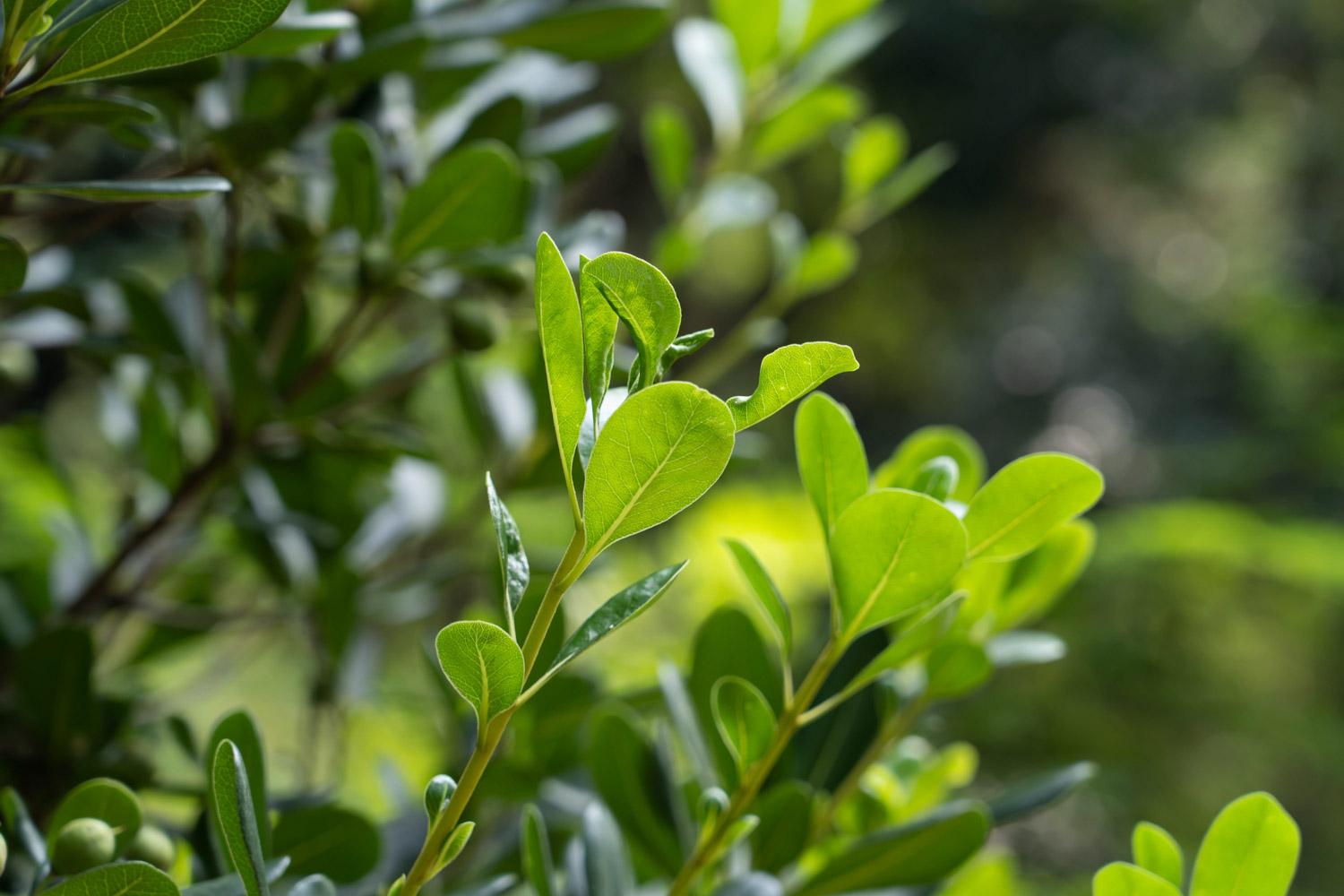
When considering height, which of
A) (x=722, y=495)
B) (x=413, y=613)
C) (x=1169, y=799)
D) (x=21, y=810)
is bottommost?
(x=1169, y=799)

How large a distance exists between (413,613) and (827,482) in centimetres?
33

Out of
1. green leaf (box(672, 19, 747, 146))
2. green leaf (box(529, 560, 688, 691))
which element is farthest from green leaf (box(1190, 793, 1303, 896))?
green leaf (box(672, 19, 747, 146))

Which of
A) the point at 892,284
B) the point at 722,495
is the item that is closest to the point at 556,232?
the point at 722,495

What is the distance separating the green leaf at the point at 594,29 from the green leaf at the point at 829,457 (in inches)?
7.4

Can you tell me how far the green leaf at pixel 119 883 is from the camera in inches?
7.1

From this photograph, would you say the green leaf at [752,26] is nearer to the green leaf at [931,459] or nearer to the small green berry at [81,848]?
the green leaf at [931,459]

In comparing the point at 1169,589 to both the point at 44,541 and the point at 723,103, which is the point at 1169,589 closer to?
the point at 723,103

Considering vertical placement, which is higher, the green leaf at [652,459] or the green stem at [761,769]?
the green leaf at [652,459]

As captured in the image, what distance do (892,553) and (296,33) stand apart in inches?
8.0

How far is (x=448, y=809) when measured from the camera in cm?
18

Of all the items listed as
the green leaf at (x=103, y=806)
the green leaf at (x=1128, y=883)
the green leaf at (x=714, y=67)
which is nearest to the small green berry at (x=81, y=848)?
the green leaf at (x=103, y=806)

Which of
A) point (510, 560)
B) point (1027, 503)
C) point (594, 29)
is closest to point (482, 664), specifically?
point (510, 560)

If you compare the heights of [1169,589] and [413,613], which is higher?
[413,613]

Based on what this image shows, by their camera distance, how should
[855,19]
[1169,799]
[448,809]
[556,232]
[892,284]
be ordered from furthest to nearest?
[892,284], [1169,799], [855,19], [556,232], [448,809]
